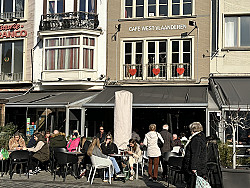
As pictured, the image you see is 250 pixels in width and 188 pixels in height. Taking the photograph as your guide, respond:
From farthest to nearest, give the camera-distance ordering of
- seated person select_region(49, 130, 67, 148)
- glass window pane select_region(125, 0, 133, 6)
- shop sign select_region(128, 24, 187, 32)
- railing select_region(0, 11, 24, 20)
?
railing select_region(0, 11, 24, 20), glass window pane select_region(125, 0, 133, 6), shop sign select_region(128, 24, 187, 32), seated person select_region(49, 130, 67, 148)

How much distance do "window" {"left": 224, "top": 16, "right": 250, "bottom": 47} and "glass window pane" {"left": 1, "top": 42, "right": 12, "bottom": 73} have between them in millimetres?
11226

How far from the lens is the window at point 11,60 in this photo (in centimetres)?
2170

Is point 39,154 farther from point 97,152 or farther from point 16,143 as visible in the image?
point 97,152

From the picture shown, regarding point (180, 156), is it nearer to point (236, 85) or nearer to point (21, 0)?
point (236, 85)

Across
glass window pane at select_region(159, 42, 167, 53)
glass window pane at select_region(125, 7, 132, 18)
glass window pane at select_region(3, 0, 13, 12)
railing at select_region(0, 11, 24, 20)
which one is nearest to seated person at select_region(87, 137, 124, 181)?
glass window pane at select_region(159, 42, 167, 53)

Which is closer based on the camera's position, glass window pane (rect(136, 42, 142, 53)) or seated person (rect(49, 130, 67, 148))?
seated person (rect(49, 130, 67, 148))

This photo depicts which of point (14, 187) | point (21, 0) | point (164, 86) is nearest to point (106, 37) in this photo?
point (164, 86)

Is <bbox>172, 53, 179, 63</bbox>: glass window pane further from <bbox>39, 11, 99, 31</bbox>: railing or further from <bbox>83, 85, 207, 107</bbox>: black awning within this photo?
<bbox>39, 11, 99, 31</bbox>: railing

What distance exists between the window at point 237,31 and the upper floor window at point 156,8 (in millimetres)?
1911

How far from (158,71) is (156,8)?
3.15 m

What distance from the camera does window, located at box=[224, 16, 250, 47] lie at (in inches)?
745

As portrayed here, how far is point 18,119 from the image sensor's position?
71.2ft

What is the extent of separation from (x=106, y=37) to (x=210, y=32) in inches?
200

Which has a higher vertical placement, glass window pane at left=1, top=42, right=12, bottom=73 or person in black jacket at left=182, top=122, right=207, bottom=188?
glass window pane at left=1, top=42, right=12, bottom=73
